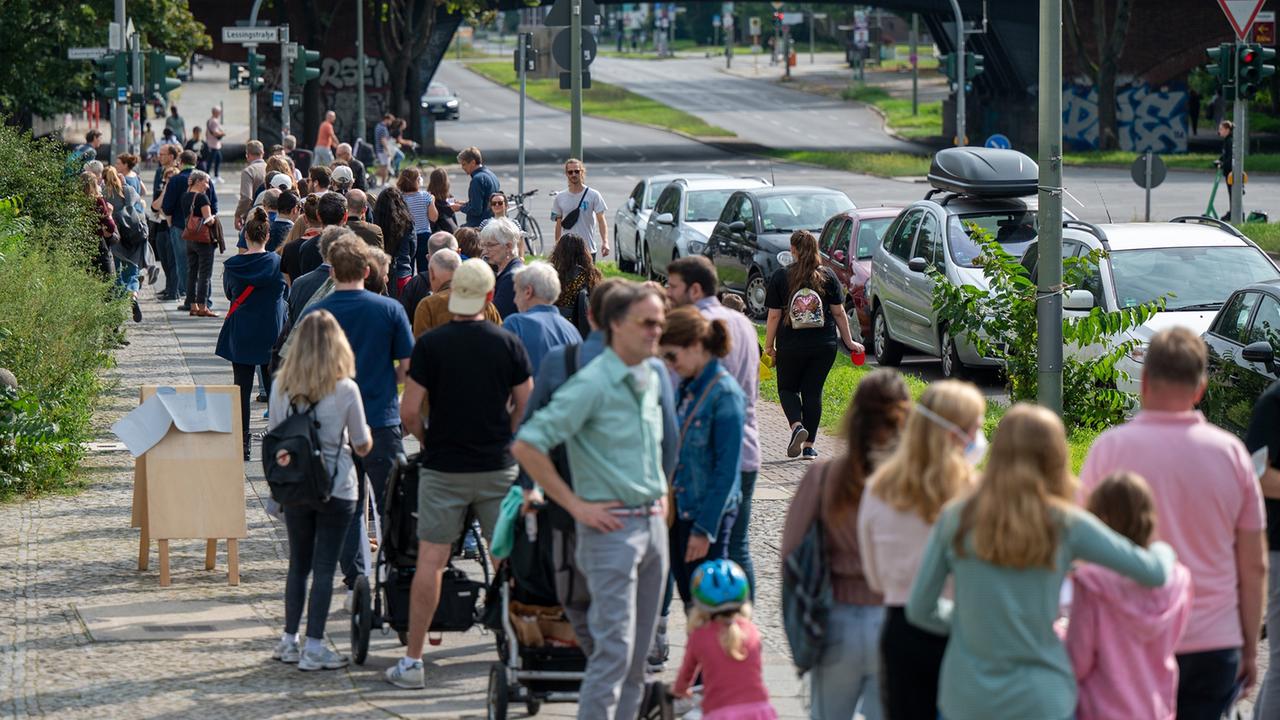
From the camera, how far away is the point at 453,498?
750 cm

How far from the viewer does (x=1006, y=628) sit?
4.76m

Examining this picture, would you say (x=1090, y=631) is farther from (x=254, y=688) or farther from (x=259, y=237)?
(x=259, y=237)

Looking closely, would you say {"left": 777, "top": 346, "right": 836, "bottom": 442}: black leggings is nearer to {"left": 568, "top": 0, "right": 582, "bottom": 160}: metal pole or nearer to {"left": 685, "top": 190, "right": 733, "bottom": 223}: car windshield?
{"left": 568, "top": 0, "right": 582, "bottom": 160}: metal pole

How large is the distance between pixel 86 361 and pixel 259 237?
8.15ft

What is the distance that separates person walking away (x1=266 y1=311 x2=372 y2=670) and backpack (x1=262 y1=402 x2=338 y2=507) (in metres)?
0.05

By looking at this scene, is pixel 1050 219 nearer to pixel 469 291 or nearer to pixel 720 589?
pixel 469 291

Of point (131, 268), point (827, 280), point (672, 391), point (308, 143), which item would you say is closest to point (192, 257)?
point (131, 268)

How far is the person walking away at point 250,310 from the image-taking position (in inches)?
491

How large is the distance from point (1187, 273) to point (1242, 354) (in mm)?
3744

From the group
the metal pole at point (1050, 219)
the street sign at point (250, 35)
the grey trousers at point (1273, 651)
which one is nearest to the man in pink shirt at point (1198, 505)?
the grey trousers at point (1273, 651)

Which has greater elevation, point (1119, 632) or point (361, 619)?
point (1119, 632)

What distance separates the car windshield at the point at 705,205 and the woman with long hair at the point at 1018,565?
19.1 meters

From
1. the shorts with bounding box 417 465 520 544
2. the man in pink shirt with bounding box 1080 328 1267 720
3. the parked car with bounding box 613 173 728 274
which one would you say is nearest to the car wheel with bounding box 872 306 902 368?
the parked car with bounding box 613 173 728 274

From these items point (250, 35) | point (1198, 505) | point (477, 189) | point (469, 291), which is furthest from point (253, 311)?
point (250, 35)
